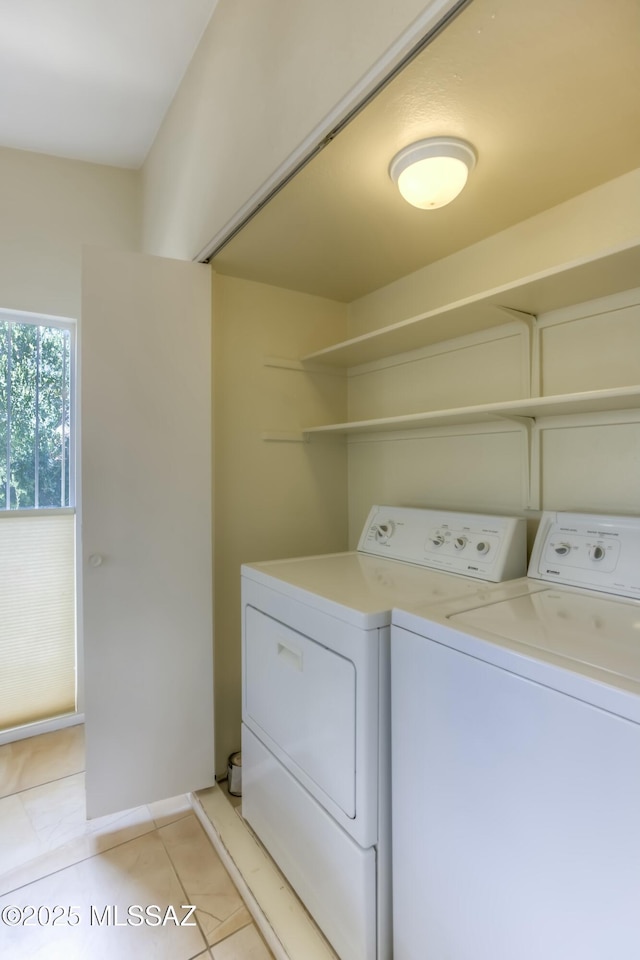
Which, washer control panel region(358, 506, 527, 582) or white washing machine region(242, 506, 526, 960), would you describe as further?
washer control panel region(358, 506, 527, 582)

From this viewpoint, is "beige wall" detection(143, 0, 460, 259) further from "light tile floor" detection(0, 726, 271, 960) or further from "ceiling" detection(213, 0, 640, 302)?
"light tile floor" detection(0, 726, 271, 960)

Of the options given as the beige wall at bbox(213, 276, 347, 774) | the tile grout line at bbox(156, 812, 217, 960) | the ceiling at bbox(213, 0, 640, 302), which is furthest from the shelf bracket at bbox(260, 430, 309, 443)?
the tile grout line at bbox(156, 812, 217, 960)

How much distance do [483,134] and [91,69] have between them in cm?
167

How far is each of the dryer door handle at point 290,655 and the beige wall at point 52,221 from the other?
6.78ft

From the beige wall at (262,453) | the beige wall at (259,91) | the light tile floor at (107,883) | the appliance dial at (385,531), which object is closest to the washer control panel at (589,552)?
the appliance dial at (385,531)

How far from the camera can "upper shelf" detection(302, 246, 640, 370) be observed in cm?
120

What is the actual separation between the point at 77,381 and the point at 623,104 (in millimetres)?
2493

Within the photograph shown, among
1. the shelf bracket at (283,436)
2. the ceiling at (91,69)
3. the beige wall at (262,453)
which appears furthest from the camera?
the shelf bracket at (283,436)

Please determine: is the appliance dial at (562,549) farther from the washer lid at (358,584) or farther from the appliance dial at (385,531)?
the appliance dial at (385,531)

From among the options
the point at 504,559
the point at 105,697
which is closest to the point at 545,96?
the point at 504,559

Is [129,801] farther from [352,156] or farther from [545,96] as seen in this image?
[545,96]

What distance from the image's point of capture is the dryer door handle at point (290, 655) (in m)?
1.40

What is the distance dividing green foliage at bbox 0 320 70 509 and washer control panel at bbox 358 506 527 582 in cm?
172

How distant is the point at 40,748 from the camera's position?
2322mm
